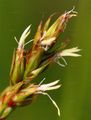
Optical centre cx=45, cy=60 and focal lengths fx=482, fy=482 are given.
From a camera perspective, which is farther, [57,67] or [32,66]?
[57,67]

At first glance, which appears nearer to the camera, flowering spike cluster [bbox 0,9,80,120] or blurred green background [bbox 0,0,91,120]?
flowering spike cluster [bbox 0,9,80,120]

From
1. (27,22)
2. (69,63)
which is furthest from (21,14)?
(69,63)

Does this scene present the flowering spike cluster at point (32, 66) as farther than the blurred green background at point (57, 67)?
No

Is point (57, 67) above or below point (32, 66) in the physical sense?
below
